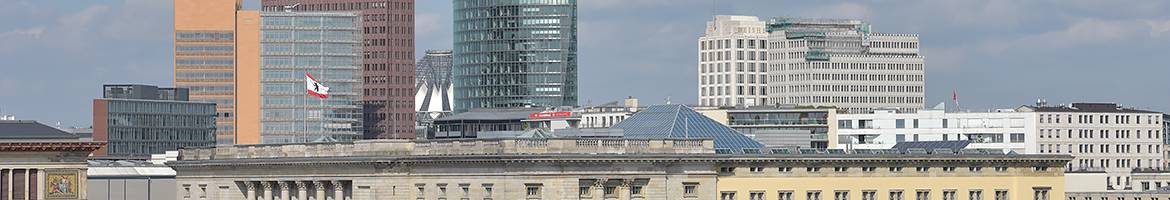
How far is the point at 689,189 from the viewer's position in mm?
160500

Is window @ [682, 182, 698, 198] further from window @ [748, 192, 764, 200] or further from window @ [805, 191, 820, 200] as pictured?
window @ [805, 191, 820, 200]

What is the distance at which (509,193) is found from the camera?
156375 millimetres

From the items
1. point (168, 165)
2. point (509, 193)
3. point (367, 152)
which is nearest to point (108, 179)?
point (168, 165)

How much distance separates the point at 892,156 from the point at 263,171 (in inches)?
1511

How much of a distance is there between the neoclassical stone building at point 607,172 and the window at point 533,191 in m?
0.05

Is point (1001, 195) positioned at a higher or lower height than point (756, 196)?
lower

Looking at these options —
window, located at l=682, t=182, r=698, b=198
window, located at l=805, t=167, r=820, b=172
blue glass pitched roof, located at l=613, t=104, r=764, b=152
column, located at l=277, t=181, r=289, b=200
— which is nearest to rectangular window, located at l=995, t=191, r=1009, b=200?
window, located at l=805, t=167, r=820, b=172

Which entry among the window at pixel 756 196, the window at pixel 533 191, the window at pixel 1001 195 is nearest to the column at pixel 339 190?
the window at pixel 533 191

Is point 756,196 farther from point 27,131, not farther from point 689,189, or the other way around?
point 27,131

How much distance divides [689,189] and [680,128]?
1519 centimetres

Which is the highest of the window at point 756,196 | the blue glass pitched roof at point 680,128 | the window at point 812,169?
the blue glass pitched roof at point 680,128

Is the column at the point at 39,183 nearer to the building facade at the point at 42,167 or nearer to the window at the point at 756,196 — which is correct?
the building facade at the point at 42,167

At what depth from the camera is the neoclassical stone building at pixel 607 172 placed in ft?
514

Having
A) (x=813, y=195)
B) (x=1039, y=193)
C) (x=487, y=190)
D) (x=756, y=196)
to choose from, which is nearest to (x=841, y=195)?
(x=813, y=195)
